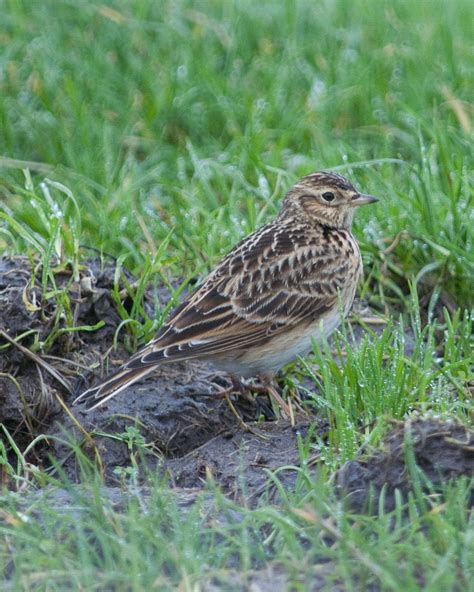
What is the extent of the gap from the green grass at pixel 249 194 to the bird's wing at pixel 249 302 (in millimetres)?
370

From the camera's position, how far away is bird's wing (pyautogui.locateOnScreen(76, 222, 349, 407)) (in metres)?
6.04

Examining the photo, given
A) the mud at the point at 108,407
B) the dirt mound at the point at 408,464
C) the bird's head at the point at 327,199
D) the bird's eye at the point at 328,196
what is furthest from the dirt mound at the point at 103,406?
the bird's eye at the point at 328,196

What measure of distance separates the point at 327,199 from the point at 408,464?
8.67 feet

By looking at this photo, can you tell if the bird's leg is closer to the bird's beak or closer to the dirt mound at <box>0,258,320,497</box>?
the dirt mound at <box>0,258,320,497</box>

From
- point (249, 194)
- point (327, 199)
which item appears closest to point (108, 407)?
point (327, 199)

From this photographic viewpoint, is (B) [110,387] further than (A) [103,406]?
No

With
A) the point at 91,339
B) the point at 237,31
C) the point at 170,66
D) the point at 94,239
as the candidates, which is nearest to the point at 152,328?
the point at 91,339

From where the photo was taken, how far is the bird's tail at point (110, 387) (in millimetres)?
5914

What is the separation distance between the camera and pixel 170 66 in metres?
10.1

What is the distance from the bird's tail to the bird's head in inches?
64.0

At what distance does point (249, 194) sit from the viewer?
8.44 m

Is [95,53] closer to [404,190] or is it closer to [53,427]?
[404,190]

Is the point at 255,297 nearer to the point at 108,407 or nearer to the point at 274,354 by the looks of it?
the point at 274,354

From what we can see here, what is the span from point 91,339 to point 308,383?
1240mm
